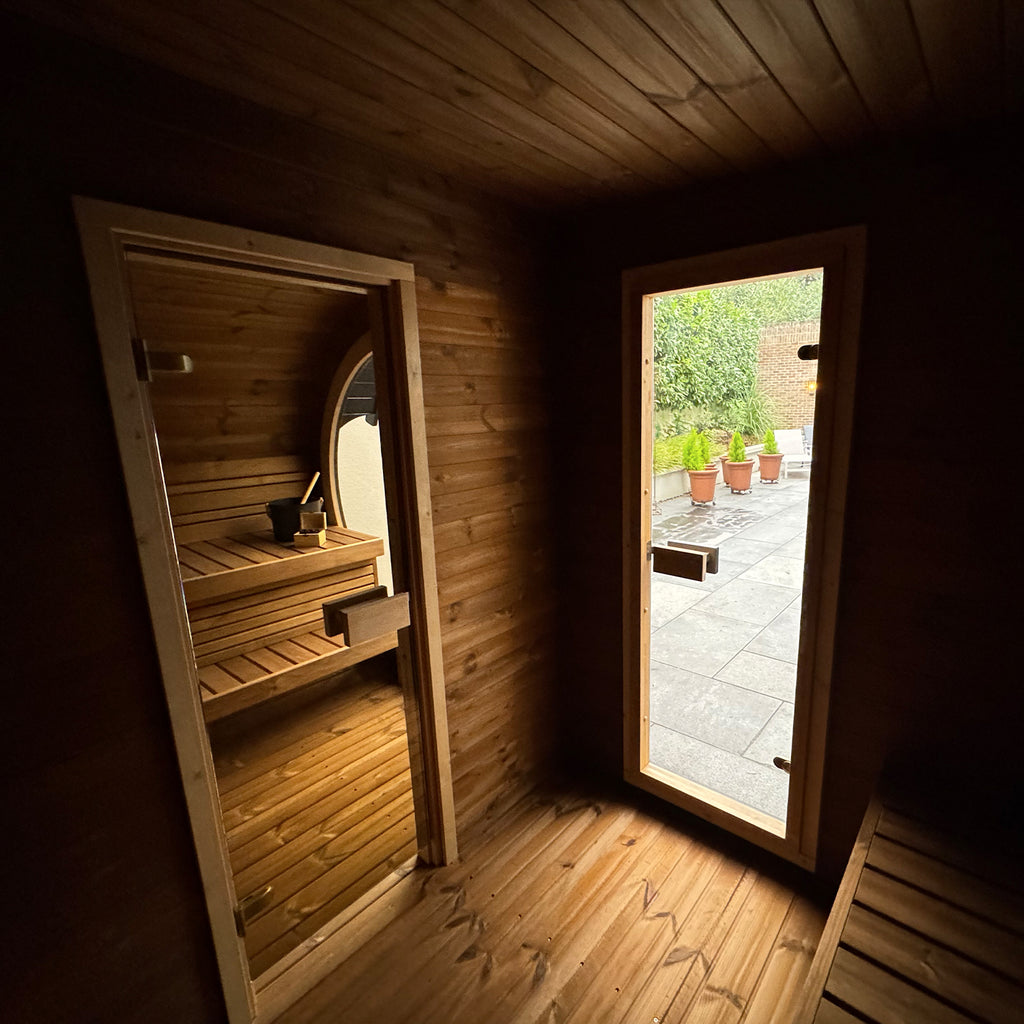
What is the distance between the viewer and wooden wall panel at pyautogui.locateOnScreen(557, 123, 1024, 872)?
4.69 ft

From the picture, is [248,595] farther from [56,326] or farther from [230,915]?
[56,326]

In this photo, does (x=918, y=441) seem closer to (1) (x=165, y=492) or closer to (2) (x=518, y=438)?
(2) (x=518, y=438)

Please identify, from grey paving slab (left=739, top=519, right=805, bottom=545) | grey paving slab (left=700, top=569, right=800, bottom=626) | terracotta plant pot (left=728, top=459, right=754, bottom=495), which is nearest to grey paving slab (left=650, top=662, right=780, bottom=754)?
grey paving slab (left=700, top=569, right=800, bottom=626)

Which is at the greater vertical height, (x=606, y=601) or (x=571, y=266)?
(x=571, y=266)

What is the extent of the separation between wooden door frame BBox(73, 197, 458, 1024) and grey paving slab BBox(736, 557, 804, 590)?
366cm

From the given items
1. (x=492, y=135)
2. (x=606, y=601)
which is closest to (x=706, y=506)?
(x=606, y=601)

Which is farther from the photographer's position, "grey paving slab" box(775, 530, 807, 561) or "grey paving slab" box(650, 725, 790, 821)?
"grey paving slab" box(775, 530, 807, 561)

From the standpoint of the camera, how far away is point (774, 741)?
2.82m

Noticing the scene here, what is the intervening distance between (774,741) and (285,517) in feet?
9.26

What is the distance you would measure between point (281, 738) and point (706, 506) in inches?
227

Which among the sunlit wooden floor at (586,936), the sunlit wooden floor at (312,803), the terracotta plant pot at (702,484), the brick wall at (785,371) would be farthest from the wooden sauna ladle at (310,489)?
the brick wall at (785,371)

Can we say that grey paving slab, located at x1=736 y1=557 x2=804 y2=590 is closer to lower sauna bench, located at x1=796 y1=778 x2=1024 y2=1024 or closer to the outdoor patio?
the outdoor patio

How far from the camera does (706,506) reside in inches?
285

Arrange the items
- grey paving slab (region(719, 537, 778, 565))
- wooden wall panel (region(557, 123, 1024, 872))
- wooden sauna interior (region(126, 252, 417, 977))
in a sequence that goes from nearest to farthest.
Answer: wooden wall panel (region(557, 123, 1024, 872)) → wooden sauna interior (region(126, 252, 417, 977)) → grey paving slab (region(719, 537, 778, 565))
